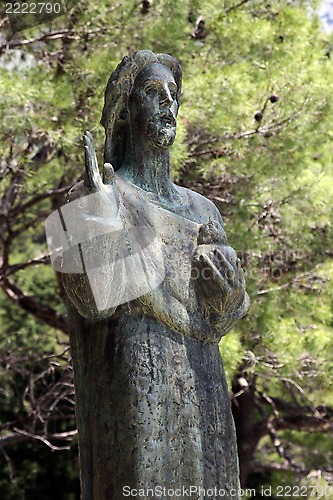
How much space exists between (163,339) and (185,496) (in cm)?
53

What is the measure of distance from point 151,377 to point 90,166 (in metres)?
0.74

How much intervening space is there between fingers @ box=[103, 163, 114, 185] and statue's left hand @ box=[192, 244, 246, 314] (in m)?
0.43

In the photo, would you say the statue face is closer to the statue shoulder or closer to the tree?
the statue shoulder

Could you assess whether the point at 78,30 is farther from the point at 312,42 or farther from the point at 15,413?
the point at 15,413

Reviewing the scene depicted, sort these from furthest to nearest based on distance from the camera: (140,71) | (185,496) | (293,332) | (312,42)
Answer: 1. (312,42)
2. (293,332)
3. (140,71)
4. (185,496)

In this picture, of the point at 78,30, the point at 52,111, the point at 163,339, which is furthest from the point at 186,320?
the point at 78,30

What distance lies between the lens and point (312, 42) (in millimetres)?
8484

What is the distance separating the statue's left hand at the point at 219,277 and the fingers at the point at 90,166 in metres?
0.50

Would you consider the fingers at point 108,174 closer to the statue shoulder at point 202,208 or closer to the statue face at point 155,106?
the statue face at point 155,106

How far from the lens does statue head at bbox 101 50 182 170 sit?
3227 mm

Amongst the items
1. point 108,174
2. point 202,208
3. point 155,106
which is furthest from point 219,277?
point 155,106

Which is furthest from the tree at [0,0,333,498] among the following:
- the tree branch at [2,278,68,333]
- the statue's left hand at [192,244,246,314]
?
the statue's left hand at [192,244,246,314]

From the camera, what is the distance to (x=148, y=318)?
9.82 feet

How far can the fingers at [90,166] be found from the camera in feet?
9.21
